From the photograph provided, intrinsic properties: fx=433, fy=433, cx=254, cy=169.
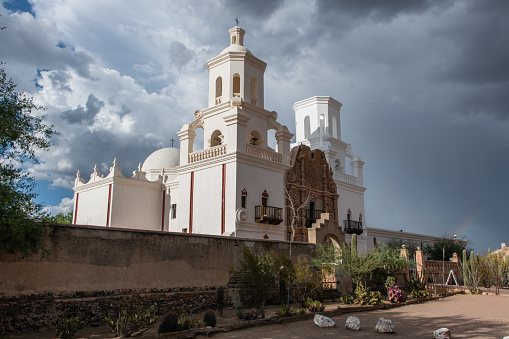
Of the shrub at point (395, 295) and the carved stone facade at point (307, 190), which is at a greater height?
the carved stone facade at point (307, 190)

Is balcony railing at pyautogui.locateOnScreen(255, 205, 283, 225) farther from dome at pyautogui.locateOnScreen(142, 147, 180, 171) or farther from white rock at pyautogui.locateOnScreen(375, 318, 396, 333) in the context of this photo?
white rock at pyautogui.locateOnScreen(375, 318, 396, 333)

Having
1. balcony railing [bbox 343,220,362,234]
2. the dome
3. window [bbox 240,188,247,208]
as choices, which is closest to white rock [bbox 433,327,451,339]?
window [bbox 240,188,247,208]

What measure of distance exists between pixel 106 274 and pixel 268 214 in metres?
12.9

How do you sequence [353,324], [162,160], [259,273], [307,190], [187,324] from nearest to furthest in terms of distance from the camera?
[187,324] < [353,324] < [259,273] < [307,190] < [162,160]

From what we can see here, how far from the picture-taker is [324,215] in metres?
19.8

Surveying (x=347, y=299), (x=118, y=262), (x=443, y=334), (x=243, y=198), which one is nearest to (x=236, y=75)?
(x=243, y=198)

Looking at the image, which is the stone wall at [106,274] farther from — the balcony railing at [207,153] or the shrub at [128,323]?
the balcony railing at [207,153]

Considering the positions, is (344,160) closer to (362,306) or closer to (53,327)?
(362,306)

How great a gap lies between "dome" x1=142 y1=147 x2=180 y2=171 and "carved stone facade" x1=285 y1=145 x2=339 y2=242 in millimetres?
10671

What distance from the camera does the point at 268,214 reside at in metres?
24.0

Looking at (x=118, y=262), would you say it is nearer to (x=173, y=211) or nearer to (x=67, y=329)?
(x=67, y=329)

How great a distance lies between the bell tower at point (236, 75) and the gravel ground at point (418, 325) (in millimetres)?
15584

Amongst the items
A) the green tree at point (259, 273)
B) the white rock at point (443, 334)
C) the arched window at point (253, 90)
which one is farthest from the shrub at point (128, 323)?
the arched window at point (253, 90)

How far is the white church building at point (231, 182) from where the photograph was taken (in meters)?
23.5
